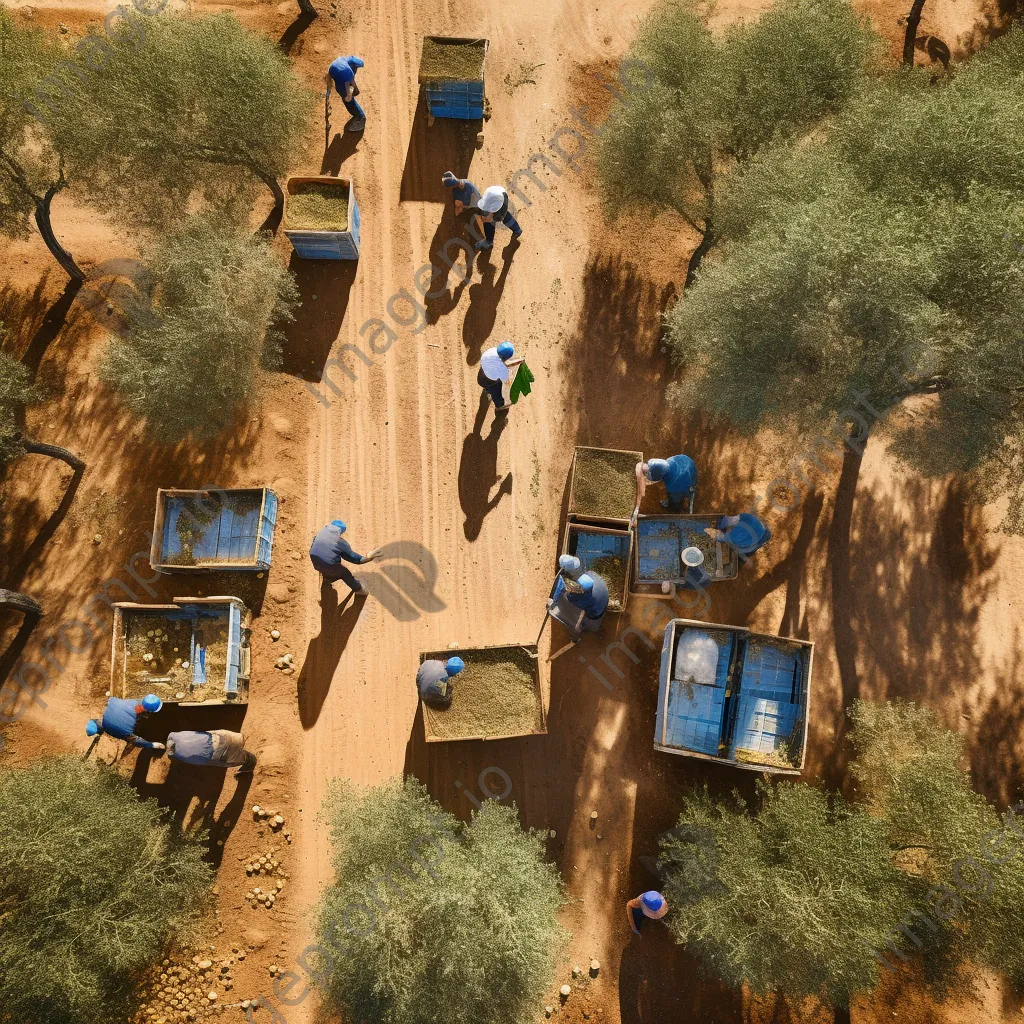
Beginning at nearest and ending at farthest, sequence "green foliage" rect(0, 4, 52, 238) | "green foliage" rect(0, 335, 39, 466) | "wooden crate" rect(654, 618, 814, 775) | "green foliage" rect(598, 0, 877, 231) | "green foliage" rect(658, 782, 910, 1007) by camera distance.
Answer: "green foliage" rect(658, 782, 910, 1007) < "wooden crate" rect(654, 618, 814, 775) < "green foliage" rect(0, 335, 39, 466) < "green foliage" rect(0, 4, 52, 238) < "green foliage" rect(598, 0, 877, 231)

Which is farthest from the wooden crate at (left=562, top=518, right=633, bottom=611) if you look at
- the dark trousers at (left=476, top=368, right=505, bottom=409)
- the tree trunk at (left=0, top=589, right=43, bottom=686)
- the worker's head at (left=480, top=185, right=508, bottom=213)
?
the tree trunk at (left=0, top=589, right=43, bottom=686)

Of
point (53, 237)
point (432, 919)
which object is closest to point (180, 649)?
point (432, 919)

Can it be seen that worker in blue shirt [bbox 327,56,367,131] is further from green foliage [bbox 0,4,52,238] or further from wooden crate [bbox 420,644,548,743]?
wooden crate [bbox 420,644,548,743]

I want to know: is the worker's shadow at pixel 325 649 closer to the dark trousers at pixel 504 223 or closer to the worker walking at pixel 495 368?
the worker walking at pixel 495 368

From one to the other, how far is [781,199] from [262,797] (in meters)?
16.0

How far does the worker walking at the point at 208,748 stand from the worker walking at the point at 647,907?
7924 millimetres

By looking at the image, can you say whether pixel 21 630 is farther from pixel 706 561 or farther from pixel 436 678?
pixel 706 561

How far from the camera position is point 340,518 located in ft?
46.1

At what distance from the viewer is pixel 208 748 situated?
37.8 ft

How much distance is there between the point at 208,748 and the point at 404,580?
4.86 m

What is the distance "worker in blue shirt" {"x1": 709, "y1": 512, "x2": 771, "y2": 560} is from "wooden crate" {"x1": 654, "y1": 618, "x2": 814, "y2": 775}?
1.73m

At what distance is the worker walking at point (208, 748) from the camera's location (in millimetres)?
11398

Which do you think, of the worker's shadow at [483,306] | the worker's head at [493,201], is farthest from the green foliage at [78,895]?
the worker's head at [493,201]

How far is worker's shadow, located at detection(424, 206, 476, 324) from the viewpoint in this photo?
15.4m
